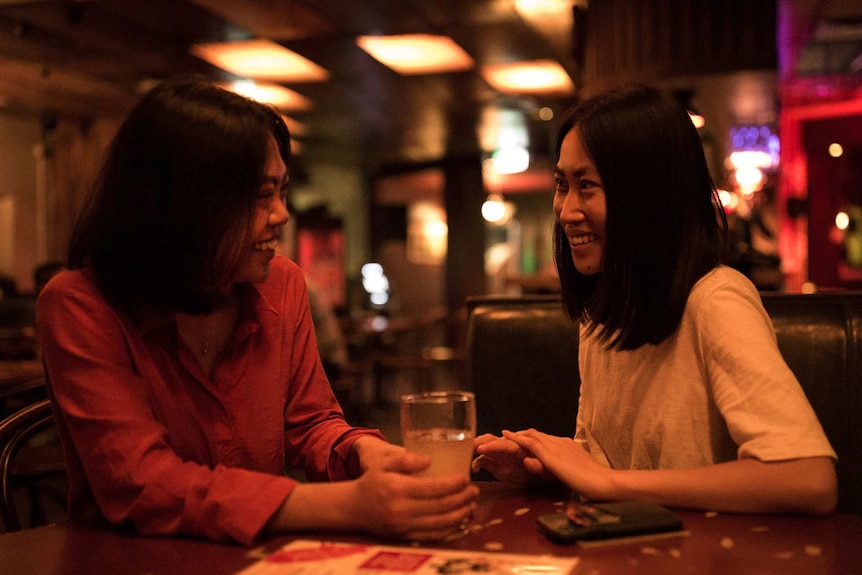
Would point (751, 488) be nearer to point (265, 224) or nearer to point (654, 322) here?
point (654, 322)

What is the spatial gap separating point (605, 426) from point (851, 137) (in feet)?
30.4

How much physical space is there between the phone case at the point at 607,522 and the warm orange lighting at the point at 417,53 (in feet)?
19.5

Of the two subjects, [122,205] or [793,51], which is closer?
[122,205]

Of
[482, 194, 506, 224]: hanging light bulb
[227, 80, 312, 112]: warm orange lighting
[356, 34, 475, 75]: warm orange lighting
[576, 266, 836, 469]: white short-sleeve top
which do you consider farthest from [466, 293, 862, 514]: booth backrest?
[482, 194, 506, 224]: hanging light bulb

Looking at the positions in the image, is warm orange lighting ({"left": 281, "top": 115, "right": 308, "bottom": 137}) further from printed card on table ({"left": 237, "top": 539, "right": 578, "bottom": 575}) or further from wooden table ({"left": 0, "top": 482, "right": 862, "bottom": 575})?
printed card on table ({"left": 237, "top": 539, "right": 578, "bottom": 575})

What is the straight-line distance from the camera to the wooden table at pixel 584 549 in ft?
3.04

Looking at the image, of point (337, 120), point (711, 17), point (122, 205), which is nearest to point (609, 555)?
point (122, 205)

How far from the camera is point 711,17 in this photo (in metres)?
5.18

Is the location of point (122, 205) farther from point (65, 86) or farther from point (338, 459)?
point (65, 86)

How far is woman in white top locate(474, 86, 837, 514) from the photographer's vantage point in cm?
121

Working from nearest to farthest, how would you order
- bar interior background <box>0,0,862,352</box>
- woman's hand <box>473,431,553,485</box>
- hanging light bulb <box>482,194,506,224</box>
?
woman's hand <box>473,431,553,485</box>
bar interior background <box>0,0,862,352</box>
hanging light bulb <box>482,194,506,224</box>

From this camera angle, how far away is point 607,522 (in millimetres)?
1017

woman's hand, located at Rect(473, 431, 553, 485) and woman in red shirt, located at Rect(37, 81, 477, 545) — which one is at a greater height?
woman in red shirt, located at Rect(37, 81, 477, 545)

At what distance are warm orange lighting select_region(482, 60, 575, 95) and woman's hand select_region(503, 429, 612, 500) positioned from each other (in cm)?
645
